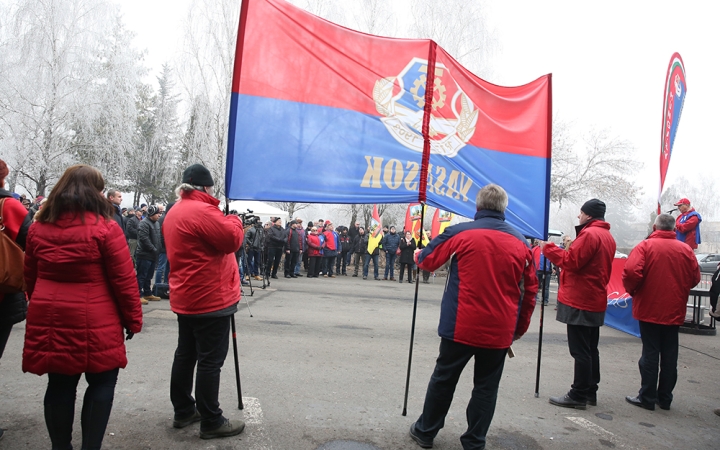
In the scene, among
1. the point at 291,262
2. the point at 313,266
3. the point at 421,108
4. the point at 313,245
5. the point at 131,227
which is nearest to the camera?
the point at 421,108

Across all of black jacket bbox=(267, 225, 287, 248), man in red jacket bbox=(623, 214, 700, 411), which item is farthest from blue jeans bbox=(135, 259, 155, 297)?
man in red jacket bbox=(623, 214, 700, 411)

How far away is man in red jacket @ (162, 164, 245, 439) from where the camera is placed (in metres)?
3.38

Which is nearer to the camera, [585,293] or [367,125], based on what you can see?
[367,125]

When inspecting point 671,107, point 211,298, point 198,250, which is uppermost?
point 671,107

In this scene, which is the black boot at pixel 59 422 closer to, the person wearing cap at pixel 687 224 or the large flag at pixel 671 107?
the large flag at pixel 671 107

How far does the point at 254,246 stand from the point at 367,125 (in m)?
9.76

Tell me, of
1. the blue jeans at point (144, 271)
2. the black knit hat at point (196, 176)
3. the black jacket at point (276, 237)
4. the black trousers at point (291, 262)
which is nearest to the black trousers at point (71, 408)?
the black knit hat at point (196, 176)

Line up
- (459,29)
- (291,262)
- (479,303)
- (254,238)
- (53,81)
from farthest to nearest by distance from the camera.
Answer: (459,29)
(53,81)
(291,262)
(254,238)
(479,303)

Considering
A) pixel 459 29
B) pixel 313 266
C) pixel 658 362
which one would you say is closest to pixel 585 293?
pixel 658 362

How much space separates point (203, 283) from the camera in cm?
342

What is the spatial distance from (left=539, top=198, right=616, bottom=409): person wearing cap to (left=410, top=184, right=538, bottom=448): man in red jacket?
1.38m

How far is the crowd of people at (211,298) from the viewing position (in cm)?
275

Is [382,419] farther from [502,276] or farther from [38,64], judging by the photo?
[38,64]

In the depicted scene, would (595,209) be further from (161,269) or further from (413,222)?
(413,222)
